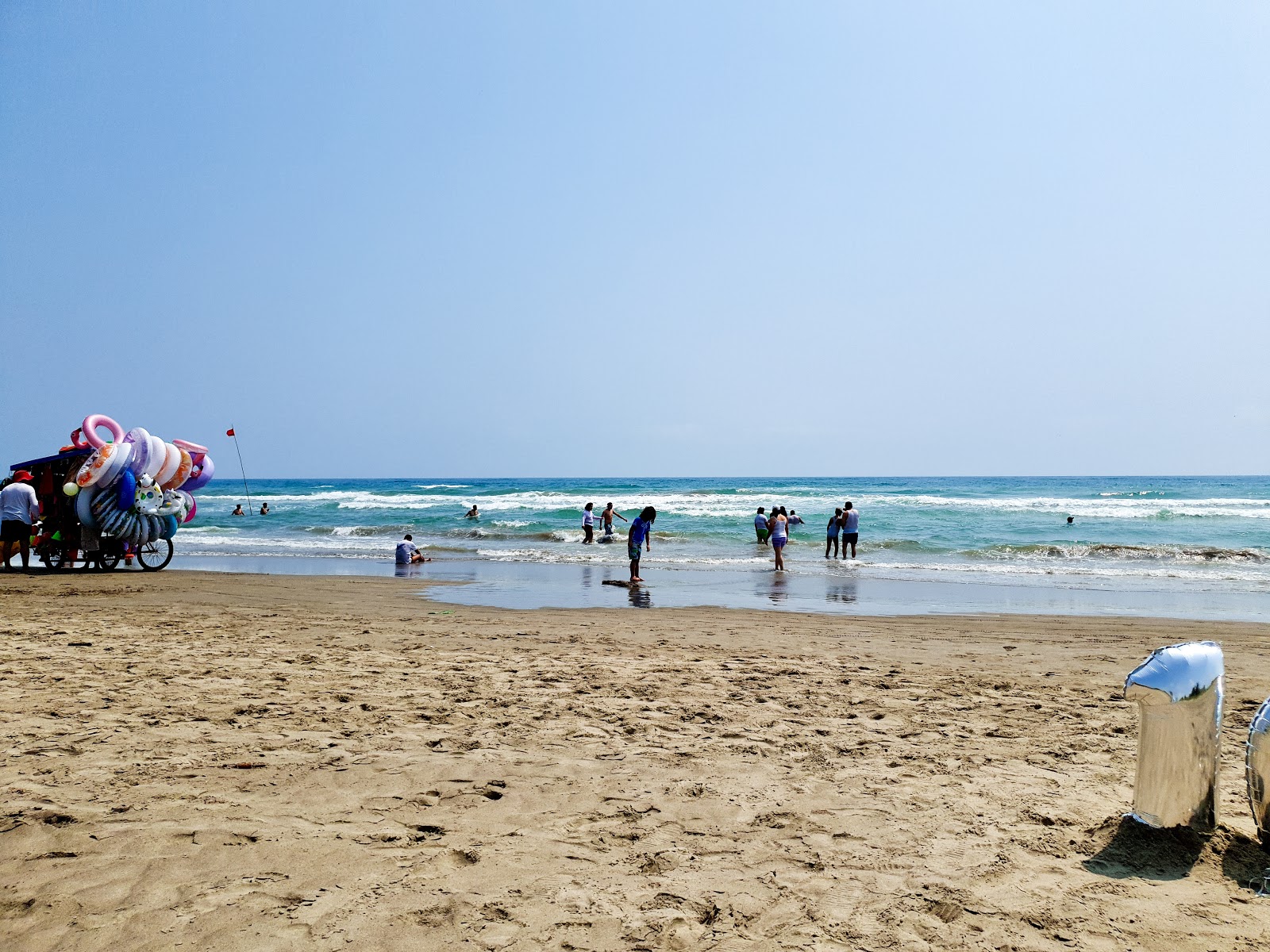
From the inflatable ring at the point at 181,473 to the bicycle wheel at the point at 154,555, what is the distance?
119cm

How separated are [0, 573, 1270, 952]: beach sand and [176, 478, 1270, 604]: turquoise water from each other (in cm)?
1175

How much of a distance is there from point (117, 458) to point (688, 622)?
11.6 meters

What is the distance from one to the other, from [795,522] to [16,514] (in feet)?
63.2

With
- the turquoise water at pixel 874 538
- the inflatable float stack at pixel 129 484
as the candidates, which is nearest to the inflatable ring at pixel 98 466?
the inflatable float stack at pixel 129 484

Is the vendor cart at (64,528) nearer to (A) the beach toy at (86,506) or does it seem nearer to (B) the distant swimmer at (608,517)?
(A) the beach toy at (86,506)

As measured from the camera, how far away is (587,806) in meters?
4.12

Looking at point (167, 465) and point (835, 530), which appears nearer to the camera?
point (167, 465)

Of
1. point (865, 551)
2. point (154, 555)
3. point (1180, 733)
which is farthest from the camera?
point (865, 551)

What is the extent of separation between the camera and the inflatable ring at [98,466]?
15484 mm

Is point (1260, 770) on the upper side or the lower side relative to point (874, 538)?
upper

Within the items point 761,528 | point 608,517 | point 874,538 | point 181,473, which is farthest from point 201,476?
point 874,538

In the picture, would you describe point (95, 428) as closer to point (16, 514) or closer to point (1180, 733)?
point (16, 514)

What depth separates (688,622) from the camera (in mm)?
10797

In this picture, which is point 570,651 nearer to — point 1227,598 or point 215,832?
point 215,832
